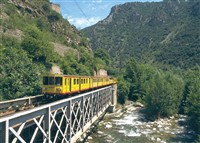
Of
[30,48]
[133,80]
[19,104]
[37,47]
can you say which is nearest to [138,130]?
[37,47]

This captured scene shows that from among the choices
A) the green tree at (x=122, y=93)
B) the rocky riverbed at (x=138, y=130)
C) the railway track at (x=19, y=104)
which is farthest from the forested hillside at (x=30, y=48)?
the rocky riverbed at (x=138, y=130)

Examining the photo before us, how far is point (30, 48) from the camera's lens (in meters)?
50.8

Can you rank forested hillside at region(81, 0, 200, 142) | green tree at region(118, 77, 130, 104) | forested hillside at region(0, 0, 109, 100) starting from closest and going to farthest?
1. forested hillside at region(0, 0, 109, 100)
2. forested hillside at region(81, 0, 200, 142)
3. green tree at region(118, 77, 130, 104)

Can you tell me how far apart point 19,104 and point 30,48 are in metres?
26.7

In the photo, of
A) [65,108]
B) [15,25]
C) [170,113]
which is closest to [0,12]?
[15,25]

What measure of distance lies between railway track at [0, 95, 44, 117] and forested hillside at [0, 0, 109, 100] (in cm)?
496

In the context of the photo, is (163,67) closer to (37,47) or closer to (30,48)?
(37,47)

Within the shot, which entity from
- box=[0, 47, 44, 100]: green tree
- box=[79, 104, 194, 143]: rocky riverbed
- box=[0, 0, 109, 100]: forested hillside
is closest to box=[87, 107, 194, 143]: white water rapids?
box=[79, 104, 194, 143]: rocky riverbed

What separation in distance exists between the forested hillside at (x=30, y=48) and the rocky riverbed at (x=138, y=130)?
12.2 m

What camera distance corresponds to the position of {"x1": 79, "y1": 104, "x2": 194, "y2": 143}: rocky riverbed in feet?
130

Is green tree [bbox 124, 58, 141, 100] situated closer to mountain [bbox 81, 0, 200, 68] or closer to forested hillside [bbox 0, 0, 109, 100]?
forested hillside [bbox 0, 0, 109, 100]

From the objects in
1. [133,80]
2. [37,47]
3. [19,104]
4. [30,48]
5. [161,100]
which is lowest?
[161,100]

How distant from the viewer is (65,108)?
2192 cm

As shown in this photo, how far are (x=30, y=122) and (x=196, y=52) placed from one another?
138696 mm
